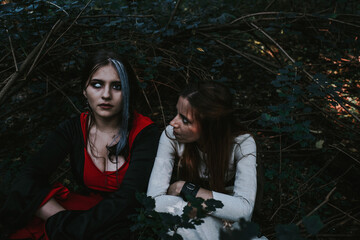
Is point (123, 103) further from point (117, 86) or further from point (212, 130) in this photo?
point (212, 130)

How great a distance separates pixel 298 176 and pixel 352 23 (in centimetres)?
198

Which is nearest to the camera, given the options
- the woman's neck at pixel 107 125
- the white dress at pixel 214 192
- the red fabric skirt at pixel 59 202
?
the white dress at pixel 214 192

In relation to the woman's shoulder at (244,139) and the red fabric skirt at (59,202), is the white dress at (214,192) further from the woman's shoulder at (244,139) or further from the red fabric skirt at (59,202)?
the red fabric skirt at (59,202)

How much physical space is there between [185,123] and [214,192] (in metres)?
0.50

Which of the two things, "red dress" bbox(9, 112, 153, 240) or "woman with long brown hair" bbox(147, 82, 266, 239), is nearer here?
"woman with long brown hair" bbox(147, 82, 266, 239)

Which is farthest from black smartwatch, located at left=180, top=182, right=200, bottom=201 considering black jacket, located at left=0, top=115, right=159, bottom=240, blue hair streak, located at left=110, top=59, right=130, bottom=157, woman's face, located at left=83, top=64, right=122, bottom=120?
woman's face, located at left=83, top=64, right=122, bottom=120

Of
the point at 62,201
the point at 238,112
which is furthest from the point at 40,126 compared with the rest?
the point at 238,112

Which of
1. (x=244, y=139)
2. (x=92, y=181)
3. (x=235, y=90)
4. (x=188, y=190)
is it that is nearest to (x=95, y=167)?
(x=92, y=181)

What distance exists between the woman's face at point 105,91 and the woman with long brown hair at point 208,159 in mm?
470

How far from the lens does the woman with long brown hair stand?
155 centimetres

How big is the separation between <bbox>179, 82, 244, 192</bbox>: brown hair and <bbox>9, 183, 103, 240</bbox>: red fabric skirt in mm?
866

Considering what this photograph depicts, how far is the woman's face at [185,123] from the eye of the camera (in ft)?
5.44

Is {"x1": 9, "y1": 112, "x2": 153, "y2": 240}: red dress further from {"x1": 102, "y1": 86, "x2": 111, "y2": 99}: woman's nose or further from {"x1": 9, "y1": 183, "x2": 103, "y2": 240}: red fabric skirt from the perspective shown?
{"x1": 102, "y1": 86, "x2": 111, "y2": 99}: woman's nose

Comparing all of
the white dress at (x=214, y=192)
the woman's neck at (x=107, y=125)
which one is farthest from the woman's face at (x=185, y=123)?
the woman's neck at (x=107, y=125)
